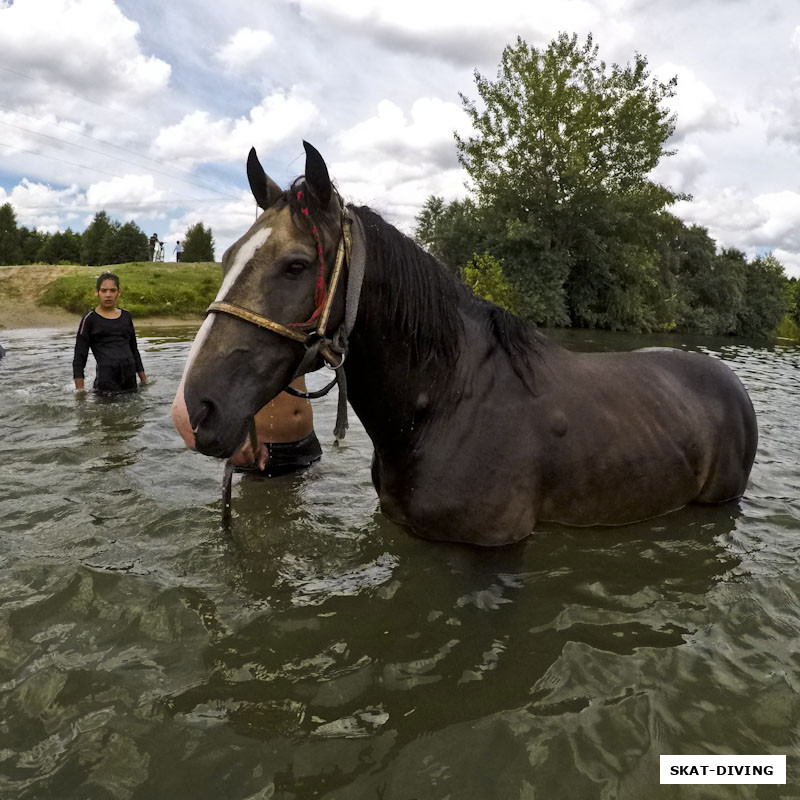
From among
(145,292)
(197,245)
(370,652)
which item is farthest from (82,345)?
(197,245)

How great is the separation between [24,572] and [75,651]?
1060 millimetres

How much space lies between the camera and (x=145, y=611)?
318 centimetres

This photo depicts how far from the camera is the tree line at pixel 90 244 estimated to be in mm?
59500

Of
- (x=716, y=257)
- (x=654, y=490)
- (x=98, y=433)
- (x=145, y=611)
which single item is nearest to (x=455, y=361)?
(x=654, y=490)

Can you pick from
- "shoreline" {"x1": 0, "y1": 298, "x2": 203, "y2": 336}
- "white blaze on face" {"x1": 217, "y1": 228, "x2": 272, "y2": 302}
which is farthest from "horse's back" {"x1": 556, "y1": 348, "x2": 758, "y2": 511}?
"shoreline" {"x1": 0, "y1": 298, "x2": 203, "y2": 336}

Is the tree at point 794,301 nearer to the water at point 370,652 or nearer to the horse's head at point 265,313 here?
the water at point 370,652

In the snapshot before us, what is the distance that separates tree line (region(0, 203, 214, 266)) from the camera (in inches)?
2343

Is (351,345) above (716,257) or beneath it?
beneath

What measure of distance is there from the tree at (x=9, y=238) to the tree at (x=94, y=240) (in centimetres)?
661

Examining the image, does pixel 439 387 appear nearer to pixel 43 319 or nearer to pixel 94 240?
pixel 43 319

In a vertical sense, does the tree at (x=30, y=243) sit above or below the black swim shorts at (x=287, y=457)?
above

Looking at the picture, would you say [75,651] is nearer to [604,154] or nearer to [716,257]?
[604,154]

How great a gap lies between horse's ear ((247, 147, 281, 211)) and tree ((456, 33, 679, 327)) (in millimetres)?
29391

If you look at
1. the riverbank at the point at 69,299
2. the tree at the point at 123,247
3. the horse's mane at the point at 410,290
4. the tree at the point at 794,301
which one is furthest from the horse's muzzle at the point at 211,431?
the tree at the point at 794,301
